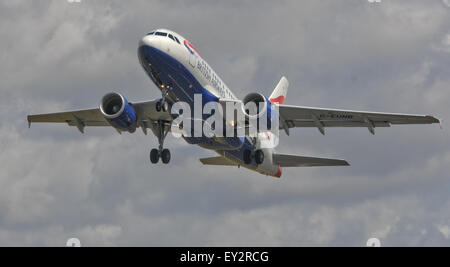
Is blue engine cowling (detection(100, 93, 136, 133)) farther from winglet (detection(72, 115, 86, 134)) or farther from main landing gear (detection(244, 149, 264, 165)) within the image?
main landing gear (detection(244, 149, 264, 165))

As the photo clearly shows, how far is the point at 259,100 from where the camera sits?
39.7 metres

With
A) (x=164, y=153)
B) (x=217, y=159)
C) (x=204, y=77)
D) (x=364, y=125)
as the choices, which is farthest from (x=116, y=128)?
(x=364, y=125)

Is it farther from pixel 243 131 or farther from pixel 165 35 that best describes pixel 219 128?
pixel 165 35

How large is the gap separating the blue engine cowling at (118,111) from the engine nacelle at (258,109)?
637cm

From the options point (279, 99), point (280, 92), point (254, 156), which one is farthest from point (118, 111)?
point (280, 92)

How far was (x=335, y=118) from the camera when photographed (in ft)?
138

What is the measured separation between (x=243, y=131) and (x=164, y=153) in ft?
17.1

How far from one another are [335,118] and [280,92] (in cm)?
1280

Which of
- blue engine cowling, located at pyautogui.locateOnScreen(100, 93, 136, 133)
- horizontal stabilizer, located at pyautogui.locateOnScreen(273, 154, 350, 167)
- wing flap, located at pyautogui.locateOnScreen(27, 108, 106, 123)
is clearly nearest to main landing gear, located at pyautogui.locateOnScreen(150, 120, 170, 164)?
blue engine cowling, located at pyautogui.locateOnScreen(100, 93, 136, 133)

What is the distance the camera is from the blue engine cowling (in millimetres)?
40719

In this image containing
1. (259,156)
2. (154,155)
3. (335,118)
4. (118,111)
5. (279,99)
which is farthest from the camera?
(279,99)

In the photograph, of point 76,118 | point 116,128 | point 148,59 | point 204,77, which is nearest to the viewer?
point 148,59

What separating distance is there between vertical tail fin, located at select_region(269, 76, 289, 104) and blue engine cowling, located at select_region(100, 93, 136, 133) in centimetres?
1485

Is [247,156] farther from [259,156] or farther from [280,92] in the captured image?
[280,92]
